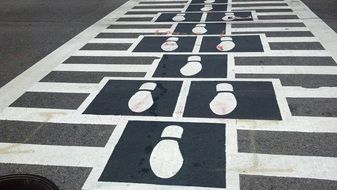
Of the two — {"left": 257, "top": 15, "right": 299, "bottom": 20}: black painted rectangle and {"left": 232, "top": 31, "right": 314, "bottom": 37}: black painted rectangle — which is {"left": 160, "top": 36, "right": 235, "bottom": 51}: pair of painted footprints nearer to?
{"left": 232, "top": 31, "right": 314, "bottom": 37}: black painted rectangle

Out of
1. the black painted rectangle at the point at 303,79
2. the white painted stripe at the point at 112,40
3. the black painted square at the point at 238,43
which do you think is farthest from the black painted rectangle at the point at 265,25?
the black painted rectangle at the point at 303,79

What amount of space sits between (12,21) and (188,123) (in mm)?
8516

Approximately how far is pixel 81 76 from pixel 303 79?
3996 mm

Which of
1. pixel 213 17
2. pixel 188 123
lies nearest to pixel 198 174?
pixel 188 123

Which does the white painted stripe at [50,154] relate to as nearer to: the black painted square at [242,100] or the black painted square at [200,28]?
the black painted square at [242,100]

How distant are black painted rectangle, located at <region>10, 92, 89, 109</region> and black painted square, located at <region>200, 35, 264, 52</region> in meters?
3.10

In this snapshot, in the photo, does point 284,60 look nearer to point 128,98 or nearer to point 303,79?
point 303,79

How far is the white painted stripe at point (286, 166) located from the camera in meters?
3.79

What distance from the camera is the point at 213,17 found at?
1043 centimetres

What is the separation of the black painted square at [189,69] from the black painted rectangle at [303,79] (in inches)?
17.3

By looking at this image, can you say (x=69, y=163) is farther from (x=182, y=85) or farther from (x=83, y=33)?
(x=83, y=33)

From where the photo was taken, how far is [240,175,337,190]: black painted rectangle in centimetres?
359

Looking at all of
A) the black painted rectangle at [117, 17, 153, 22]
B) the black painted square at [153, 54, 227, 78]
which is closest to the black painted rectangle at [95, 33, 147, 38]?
the black painted rectangle at [117, 17, 153, 22]

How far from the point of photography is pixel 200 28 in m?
9.35
